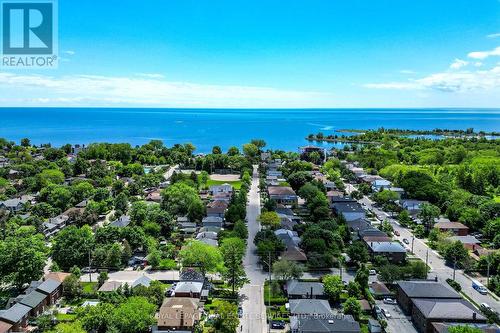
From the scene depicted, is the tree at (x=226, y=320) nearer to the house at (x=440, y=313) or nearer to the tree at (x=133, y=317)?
the tree at (x=133, y=317)

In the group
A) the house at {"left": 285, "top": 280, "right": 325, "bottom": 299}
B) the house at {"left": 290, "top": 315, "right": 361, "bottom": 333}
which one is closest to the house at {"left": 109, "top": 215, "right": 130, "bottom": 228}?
the house at {"left": 285, "top": 280, "right": 325, "bottom": 299}

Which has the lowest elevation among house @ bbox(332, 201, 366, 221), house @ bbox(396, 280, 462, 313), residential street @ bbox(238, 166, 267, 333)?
residential street @ bbox(238, 166, 267, 333)

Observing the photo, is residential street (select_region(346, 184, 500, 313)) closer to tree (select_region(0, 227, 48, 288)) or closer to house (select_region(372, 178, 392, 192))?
house (select_region(372, 178, 392, 192))

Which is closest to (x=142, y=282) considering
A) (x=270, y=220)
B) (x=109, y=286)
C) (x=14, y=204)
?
(x=109, y=286)

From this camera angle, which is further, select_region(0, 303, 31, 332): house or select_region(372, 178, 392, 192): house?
select_region(372, 178, 392, 192): house

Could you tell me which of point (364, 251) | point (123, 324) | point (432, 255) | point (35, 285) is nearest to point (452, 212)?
point (432, 255)

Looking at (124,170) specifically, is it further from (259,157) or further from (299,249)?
(299,249)

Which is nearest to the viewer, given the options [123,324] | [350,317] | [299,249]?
[123,324]
